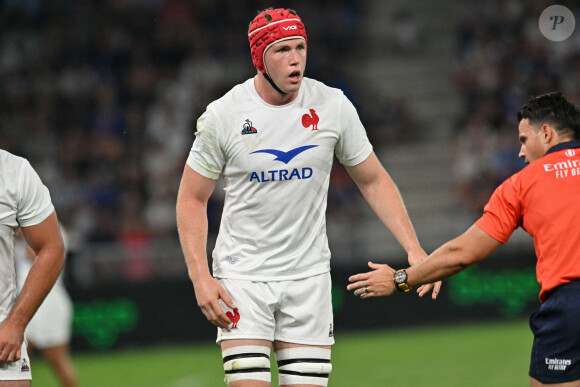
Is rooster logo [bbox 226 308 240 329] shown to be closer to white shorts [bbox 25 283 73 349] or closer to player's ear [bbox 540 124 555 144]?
player's ear [bbox 540 124 555 144]

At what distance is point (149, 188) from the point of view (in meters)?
16.8

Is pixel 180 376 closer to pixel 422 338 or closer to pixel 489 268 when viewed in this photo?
pixel 422 338

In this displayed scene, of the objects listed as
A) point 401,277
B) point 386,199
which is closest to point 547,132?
point 386,199

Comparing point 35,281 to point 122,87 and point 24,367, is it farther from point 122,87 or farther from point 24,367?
point 122,87

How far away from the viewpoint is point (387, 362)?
12.8 m

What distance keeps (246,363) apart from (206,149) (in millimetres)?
1228

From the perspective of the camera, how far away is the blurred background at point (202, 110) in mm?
14648

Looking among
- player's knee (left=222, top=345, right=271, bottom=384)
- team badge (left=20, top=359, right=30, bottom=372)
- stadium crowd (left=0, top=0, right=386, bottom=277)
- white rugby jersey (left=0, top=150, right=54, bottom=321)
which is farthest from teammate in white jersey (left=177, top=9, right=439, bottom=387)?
stadium crowd (left=0, top=0, right=386, bottom=277)

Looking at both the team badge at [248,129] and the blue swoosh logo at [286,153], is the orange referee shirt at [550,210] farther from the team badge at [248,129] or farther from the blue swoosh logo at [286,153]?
the team badge at [248,129]

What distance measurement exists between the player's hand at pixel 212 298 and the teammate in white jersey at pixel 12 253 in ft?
2.65

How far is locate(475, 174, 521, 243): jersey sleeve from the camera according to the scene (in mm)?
5250

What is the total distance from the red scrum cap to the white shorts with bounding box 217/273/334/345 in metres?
1.25

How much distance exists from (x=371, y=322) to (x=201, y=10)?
26.6 ft

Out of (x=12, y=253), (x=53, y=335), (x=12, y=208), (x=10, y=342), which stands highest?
(x=12, y=208)
